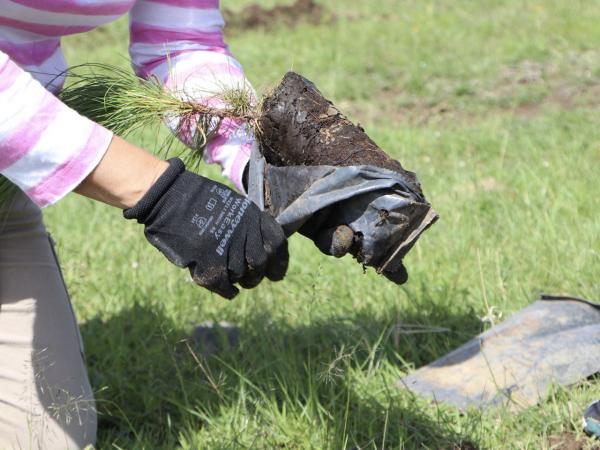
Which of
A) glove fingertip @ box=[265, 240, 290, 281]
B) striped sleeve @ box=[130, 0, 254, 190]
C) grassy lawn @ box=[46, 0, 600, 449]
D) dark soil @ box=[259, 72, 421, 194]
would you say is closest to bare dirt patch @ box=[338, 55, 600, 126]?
grassy lawn @ box=[46, 0, 600, 449]

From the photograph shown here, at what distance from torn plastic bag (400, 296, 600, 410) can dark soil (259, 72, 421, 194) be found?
76 centimetres

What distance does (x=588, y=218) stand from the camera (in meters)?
3.43

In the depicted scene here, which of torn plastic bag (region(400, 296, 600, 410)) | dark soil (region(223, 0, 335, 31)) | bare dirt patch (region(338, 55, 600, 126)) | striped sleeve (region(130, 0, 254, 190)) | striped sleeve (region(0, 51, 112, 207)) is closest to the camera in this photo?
striped sleeve (region(0, 51, 112, 207))

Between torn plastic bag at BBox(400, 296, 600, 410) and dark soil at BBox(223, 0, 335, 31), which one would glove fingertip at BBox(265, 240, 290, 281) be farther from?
dark soil at BBox(223, 0, 335, 31)

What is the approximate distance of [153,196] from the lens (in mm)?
1836

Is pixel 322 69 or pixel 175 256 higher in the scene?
pixel 175 256

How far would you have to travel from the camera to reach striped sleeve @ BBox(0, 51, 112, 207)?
1.82m

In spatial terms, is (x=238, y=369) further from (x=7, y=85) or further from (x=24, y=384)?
(x=7, y=85)

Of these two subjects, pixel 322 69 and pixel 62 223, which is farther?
pixel 322 69

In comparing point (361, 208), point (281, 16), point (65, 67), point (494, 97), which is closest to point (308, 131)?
point (361, 208)

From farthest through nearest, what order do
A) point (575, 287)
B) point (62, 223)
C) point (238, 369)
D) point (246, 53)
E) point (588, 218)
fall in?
point (246, 53) → point (62, 223) → point (588, 218) → point (575, 287) → point (238, 369)

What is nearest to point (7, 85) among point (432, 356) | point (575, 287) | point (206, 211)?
point (206, 211)

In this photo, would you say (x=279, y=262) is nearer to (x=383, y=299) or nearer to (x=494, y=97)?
(x=383, y=299)

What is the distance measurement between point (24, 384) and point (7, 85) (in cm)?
96
